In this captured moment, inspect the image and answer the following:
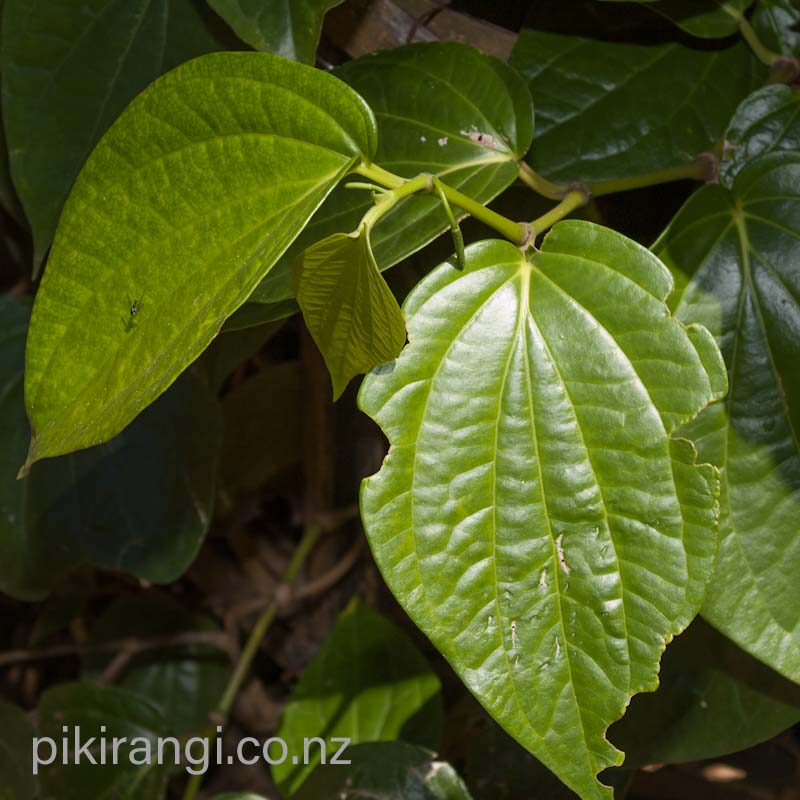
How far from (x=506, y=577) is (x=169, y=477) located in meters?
0.49

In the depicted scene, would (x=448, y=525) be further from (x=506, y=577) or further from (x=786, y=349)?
(x=786, y=349)

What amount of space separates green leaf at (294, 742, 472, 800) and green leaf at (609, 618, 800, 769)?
0.14 meters

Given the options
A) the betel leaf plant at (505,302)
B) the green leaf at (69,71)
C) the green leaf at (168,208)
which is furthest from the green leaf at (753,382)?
the green leaf at (69,71)

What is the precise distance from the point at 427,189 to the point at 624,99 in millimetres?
290

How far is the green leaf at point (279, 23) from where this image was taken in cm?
58

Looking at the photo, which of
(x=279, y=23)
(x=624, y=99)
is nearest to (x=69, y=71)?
(x=279, y=23)

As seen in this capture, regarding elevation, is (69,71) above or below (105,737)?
above

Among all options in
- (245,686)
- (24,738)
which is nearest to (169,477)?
(24,738)

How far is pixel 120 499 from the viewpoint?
87 cm

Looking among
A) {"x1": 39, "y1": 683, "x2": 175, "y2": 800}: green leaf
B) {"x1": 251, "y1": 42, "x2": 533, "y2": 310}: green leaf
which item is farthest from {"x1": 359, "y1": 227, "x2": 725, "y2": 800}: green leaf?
{"x1": 39, "y1": 683, "x2": 175, "y2": 800}: green leaf

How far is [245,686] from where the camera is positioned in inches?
47.6

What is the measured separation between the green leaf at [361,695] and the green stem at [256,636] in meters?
0.14

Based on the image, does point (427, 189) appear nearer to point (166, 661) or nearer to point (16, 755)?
point (16, 755)

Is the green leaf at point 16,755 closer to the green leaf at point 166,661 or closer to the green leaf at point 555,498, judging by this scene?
the green leaf at point 166,661
